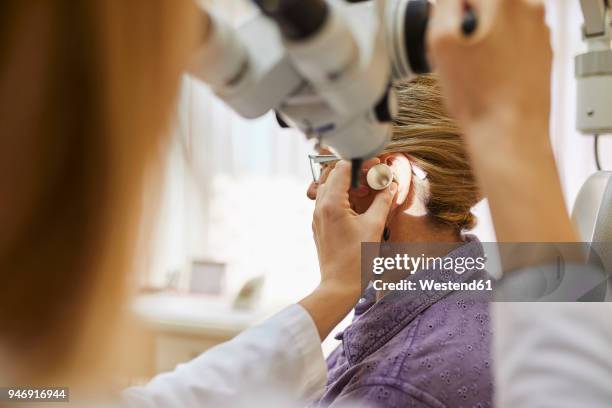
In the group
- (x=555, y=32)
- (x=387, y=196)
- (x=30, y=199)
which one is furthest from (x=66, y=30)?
(x=555, y=32)

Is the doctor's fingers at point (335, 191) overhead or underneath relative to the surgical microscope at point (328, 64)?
underneath

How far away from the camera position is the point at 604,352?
1.30ft

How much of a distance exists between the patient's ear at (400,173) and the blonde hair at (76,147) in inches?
25.4

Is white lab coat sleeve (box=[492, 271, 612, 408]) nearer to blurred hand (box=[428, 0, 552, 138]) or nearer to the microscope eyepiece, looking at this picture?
blurred hand (box=[428, 0, 552, 138])

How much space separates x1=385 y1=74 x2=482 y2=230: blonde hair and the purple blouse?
0.08 m

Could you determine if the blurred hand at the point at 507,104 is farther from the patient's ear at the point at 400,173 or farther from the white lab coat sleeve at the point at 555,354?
the patient's ear at the point at 400,173

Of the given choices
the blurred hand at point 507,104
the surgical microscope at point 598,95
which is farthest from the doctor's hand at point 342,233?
the blurred hand at point 507,104

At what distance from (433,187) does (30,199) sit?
2.49ft

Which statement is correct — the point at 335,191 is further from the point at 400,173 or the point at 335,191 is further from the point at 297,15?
the point at 297,15

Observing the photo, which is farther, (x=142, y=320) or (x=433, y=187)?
(x=433, y=187)

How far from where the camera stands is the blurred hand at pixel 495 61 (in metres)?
0.40

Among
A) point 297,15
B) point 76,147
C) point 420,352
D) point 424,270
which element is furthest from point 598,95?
point 76,147

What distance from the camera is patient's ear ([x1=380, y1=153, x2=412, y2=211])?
3.14 feet

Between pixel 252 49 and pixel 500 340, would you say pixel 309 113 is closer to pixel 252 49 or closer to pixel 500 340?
pixel 252 49
